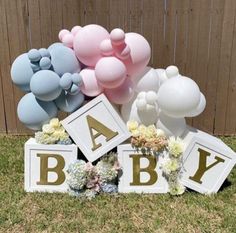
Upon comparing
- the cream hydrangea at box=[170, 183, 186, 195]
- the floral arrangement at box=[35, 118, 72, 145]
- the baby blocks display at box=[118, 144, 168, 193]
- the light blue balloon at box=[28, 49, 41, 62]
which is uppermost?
the light blue balloon at box=[28, 49, 41, 62]

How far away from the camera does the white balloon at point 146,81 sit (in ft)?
9.65

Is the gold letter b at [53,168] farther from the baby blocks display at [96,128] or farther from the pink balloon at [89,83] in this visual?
the pink balloon at [89,83]

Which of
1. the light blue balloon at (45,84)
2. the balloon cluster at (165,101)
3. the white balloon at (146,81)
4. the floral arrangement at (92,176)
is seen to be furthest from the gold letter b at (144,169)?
the light blue balloon at (45,84)

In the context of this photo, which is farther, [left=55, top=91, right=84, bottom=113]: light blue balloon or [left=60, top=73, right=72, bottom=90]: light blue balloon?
[left=55, top=91, right=84, bottom=113]: light blue balloon

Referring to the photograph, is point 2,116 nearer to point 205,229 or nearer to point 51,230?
point 51,230

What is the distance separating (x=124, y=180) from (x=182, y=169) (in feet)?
1.43

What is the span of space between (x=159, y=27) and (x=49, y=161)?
1.74m

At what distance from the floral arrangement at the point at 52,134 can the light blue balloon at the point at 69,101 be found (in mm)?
124

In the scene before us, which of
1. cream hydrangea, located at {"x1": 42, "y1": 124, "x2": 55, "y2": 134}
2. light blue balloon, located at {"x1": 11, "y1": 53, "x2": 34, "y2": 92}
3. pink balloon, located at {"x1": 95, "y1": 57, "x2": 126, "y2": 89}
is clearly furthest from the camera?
cream hydrangea, located at {"x1": 42, "y1": 124, "x2": 55, "y2": 134}

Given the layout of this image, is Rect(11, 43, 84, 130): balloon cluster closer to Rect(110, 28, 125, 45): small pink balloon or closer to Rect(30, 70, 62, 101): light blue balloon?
Rect(30, 70, 62, 101): light blue balloon

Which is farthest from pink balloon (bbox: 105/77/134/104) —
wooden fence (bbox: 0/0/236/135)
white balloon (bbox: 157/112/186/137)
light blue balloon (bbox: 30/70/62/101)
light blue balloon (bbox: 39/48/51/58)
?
wooden fence (bbox: 0/0/236/135)

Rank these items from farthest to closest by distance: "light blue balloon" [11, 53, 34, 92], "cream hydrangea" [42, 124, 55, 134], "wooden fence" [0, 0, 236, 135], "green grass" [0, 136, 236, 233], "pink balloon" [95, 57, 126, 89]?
"wooden fence" [0, 0, 236, 135] → "cream hydrangea" [42, 124, 55, 134] → "light blue balloon" [11, 53, 34, 92] → "pink balloon" [95, 57, 126, 89] → "green grass" [0, 136, 236, 233]

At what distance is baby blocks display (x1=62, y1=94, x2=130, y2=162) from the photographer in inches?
114

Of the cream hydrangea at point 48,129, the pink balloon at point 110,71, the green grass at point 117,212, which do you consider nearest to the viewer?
the green grass at point 117,212
